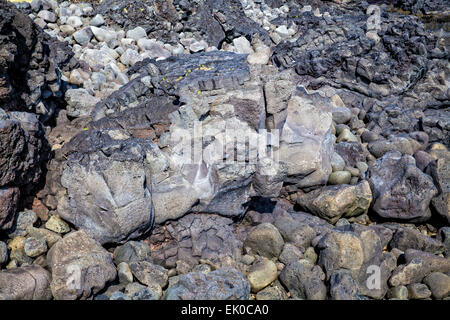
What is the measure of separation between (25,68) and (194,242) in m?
3.82

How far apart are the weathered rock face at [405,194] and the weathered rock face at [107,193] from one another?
364 cm

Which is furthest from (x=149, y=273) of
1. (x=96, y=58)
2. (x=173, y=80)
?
(x=96, y=58)

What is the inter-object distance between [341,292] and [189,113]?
2.95 meters

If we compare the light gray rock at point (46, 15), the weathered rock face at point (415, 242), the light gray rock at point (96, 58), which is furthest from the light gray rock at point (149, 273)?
the light gray rock at point (46, 15)

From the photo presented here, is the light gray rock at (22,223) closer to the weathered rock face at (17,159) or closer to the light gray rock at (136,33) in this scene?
the weathered rock face at (17,159)

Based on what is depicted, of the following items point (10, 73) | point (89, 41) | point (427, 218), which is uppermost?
point (10, 73)

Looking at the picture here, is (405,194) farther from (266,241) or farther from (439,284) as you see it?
(266,241)

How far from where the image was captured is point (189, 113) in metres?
5.42

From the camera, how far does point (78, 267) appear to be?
415cm

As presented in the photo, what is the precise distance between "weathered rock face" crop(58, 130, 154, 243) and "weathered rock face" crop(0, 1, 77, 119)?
61.6 inches

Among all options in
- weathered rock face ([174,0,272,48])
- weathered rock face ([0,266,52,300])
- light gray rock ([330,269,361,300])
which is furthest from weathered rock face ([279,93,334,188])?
weathered rock face ([174,0,272,48])

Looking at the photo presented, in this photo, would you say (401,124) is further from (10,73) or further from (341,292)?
(10,73)

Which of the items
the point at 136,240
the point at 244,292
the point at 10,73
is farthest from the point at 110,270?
the point at 10,73

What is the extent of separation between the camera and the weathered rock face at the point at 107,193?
4707mm
